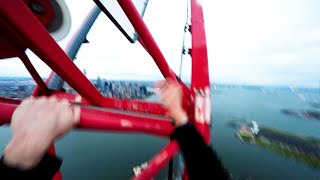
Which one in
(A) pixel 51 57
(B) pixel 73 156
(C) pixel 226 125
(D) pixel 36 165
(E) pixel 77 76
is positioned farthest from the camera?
(C) pixel 226 125

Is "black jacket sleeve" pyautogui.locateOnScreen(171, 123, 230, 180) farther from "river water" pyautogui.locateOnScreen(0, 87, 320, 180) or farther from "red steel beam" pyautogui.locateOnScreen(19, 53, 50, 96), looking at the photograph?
"river water" pyautogui.locateOnScreen(0, 87, 320, 180)

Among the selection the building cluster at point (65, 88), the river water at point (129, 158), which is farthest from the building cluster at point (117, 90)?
the river water at point (129, 158)

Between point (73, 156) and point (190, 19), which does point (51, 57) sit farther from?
point (73, 156)

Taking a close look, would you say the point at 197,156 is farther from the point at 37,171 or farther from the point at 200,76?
the point at 200,76

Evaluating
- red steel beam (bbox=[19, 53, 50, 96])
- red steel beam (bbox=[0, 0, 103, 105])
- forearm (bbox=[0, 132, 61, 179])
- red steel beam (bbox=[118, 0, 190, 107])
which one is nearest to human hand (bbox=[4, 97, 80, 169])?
forearm (bbox=[0, 132, 61, 179])

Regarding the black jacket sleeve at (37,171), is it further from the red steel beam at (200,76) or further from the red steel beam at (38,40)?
the red steel beam at (200,76)

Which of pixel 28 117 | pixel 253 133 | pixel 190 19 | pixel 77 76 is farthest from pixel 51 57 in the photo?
pixel 253 133
